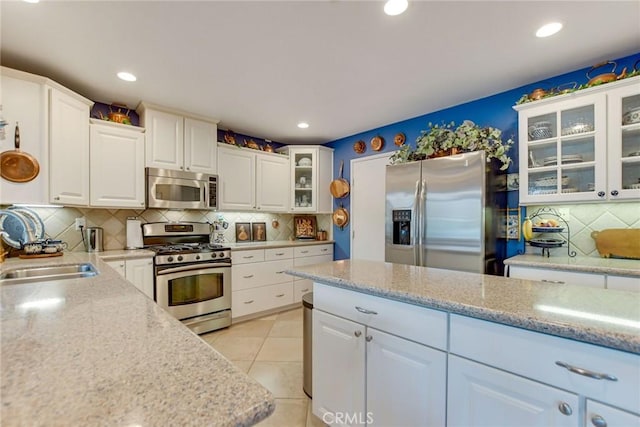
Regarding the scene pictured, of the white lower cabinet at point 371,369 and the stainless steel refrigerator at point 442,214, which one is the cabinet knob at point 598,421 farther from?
the stainless steel refrigerator at point 442,214

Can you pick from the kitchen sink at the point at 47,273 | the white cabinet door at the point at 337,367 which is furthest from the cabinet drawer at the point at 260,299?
the white cabinet door at the point at 337,367

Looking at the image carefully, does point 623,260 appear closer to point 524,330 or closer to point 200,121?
point 524,330

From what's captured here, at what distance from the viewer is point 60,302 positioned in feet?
3.33

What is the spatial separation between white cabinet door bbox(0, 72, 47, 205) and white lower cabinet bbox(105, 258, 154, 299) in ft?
2.42

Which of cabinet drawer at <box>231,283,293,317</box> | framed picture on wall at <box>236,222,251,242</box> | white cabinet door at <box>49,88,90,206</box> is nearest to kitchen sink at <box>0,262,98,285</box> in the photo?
white cabinet door at <box>49,88,90,206</box>

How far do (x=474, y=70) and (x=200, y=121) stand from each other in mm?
2815

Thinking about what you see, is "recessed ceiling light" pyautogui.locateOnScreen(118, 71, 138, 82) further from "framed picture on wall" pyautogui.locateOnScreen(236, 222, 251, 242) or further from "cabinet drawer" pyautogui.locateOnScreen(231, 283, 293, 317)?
"cabinet drawer" pyautogui.locateOnScreen(231, 283, 293, 317)

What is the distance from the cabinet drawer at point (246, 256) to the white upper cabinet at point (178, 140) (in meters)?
1.03

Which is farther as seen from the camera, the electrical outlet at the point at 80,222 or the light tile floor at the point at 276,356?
the electrical outlet at the point at 80,222

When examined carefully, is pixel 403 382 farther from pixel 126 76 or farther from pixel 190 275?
pixel 126 76

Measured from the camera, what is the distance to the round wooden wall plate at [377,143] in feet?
12.2

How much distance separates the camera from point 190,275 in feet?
9.63

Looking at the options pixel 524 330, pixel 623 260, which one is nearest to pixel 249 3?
pixel 524 330

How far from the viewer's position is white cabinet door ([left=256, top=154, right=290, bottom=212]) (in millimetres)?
3885
